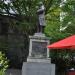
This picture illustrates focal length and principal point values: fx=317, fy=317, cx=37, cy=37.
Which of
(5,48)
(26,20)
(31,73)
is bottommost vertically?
(31,73)

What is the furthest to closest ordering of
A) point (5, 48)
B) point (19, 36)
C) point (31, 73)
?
point (19, 36)
point (5, 48)
point (31, 73)

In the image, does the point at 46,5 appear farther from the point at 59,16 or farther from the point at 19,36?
the point at 19,36

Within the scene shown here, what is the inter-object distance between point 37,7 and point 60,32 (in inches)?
97.2

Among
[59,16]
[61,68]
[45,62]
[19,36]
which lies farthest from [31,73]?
[19,36]

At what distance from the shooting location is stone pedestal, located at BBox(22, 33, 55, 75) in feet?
53.6

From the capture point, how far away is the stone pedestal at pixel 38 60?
16328 mm

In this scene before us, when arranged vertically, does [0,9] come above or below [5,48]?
above

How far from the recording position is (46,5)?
73.5 ft

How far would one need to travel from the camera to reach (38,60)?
55.0 ft

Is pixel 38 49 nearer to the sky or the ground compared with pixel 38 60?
nearer to the sky

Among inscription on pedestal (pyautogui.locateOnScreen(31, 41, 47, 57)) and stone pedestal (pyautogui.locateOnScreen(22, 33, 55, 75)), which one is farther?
inscription on pedestal (pyautogui.locateOnScreen(31, 41, 47, 57))

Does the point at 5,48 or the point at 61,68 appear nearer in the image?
the point at 61,68

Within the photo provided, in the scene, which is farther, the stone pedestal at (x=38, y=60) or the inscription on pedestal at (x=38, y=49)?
the inscription on pedestal at (x=38, y=49)

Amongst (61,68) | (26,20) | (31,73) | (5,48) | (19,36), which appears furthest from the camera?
(19,36)
